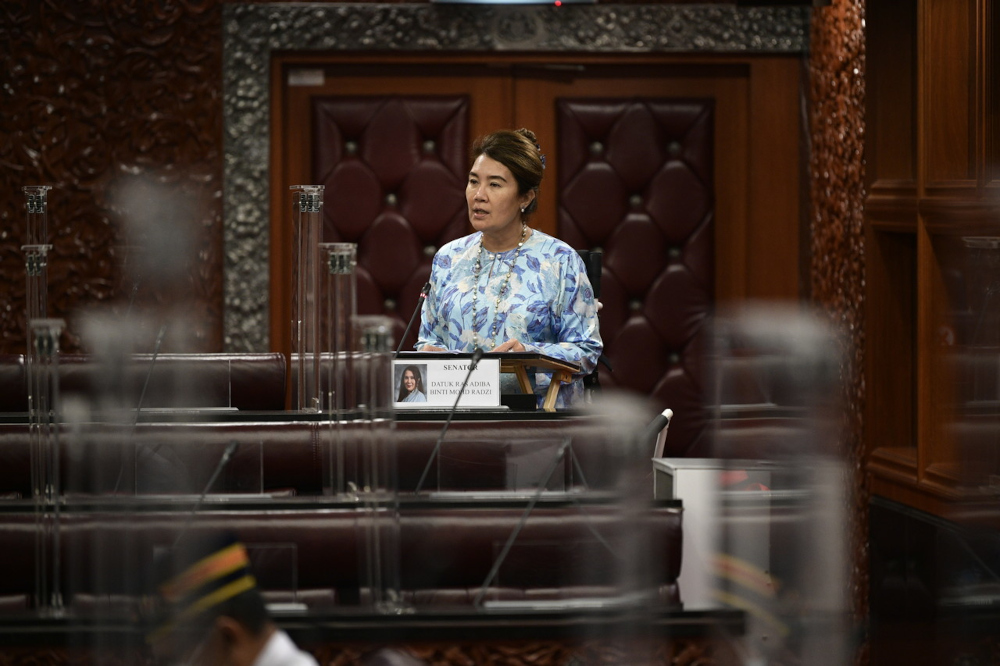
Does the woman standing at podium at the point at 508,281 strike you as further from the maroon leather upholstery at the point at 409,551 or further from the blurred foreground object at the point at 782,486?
the blurred foreground object at the point at 782,486

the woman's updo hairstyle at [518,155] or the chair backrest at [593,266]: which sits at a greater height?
the woman's updo hairstyle at [518,155]

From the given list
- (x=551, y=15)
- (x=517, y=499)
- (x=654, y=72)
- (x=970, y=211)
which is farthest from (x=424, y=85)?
(x=517, y=499)

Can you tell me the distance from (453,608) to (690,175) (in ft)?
11.3

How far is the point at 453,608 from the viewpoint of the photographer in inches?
69.2

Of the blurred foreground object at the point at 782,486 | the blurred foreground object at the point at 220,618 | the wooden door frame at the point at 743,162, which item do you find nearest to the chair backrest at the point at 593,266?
the wooden door frame at the point at 743,162

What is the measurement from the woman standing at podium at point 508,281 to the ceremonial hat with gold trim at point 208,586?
75.7 inches

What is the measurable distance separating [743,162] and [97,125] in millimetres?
2477

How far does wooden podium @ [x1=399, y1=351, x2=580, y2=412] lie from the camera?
254 cm

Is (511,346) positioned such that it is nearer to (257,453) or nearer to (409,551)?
(257,453)

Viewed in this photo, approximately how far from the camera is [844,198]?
4.46 meters

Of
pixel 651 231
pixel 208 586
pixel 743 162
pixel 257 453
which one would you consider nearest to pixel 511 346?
pixel 257 453

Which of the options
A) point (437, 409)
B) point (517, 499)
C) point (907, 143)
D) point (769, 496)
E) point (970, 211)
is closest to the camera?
point (769, 496)

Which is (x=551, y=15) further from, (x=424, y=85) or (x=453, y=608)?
(x=453, y=608)

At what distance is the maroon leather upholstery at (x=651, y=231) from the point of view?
16.1 feet
